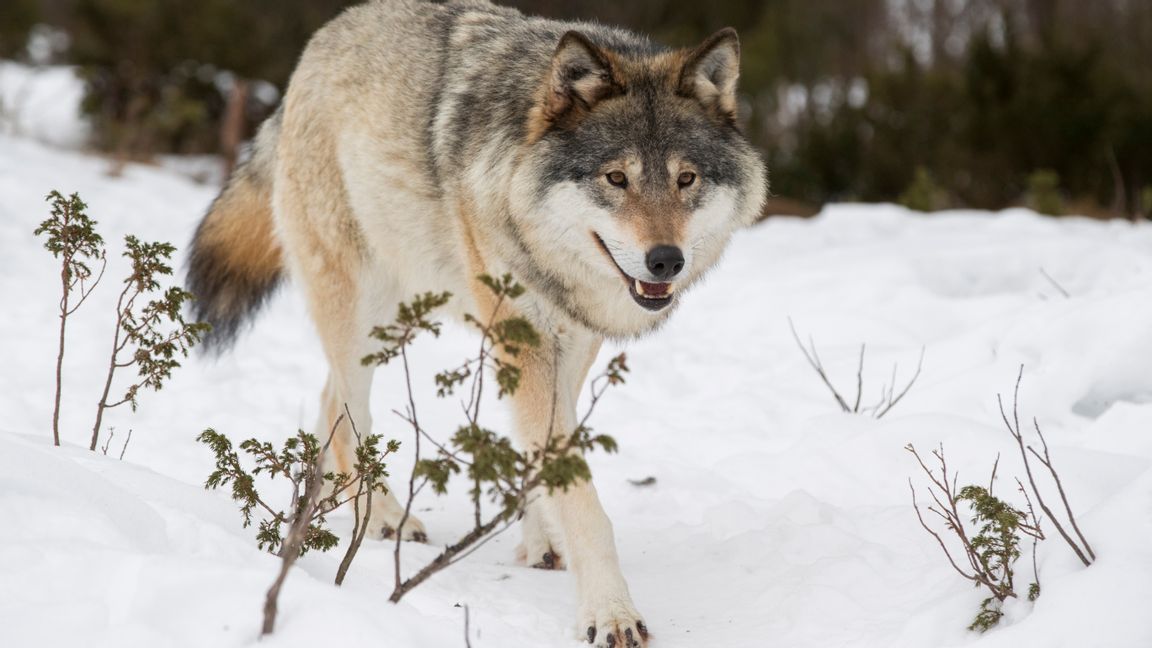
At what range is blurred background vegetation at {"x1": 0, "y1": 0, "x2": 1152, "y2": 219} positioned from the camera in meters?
9.31

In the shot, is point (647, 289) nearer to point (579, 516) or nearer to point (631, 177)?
point (631, 177)

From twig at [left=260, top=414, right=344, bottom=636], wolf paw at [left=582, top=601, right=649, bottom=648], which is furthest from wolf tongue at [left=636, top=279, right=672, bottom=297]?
twig at [left=260, top=414, right=344, bottom=636]

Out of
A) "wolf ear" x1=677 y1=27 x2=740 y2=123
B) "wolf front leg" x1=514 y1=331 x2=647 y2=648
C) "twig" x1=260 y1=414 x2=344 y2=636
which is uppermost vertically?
"wolf ear" x1=677 y1=27 x2=740 y2=123

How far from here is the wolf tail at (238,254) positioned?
4332mm

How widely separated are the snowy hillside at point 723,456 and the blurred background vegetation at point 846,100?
68.7 inches

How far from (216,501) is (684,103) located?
67.2 inches

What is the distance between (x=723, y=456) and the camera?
4410 millimetres

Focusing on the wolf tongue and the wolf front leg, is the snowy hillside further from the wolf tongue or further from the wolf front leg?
the wolf tongue

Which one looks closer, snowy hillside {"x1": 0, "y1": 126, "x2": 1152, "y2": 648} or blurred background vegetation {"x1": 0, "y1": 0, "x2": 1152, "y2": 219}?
snowy hillside {"x1": 0, "y1": 126, "x2": 1152, "y2": 648}

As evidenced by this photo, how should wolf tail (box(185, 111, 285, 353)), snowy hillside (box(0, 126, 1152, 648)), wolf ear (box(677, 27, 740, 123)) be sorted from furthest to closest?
wolf tail (box(185, 111, 285, 353)) → wolf ear (box(677, 27, 740, 123)) → snowy hillside (box(0, 126, 1152, 648))

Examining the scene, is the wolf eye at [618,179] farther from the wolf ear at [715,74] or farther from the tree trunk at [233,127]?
the tree trunk at [233,127]

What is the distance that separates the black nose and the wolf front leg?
388 mm

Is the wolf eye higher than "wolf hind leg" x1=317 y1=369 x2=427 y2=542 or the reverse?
higher

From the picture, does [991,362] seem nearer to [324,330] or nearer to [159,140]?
[324,330]
